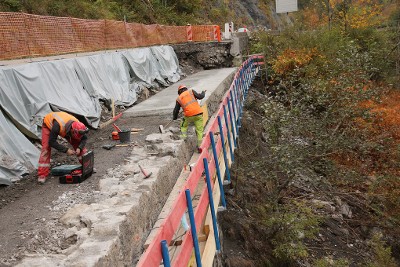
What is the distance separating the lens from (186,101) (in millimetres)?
8289

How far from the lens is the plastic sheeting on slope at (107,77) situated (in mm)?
10641

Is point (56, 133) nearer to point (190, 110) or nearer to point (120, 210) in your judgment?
point (120, 210)

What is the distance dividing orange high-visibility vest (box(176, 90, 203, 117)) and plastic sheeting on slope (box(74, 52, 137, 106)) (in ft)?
11.4

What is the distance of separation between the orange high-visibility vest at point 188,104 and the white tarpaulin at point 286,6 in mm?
23214

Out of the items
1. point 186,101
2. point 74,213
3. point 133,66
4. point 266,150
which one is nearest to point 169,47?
point 133,66

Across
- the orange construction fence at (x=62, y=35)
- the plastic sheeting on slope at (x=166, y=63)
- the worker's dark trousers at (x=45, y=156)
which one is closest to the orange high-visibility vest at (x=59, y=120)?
the worker's dark trousers at (x=45, y=156)

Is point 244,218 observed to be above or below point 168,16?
below

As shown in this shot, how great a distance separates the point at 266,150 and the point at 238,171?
4148 millimetres

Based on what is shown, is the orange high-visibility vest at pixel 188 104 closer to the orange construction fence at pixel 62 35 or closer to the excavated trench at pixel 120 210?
the excavated trench at pixel 120 210

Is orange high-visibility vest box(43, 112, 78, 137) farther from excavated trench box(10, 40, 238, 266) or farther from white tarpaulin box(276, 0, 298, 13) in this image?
white tarpaulin box(276, 0, 298, 13)

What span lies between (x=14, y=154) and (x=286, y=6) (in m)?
26.2

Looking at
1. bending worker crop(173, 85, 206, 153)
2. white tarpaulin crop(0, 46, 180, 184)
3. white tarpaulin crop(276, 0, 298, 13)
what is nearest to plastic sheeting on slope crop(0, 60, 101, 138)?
white tarpaulin crop(0, 46, 180, 184)

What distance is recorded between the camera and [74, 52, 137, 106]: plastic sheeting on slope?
10641 millimetres

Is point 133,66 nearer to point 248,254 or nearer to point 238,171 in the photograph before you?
point 238,171
